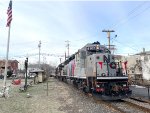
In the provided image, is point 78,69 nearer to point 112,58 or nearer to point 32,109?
point 112,58

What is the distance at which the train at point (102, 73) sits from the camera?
665 inches

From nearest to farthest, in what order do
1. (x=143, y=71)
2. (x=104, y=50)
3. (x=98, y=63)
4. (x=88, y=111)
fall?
(x=88, y=111), (x=98, y=63), (x=104, y=50), (x=143, y=71)

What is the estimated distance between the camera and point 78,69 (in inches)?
885

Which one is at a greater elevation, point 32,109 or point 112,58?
point 112,58

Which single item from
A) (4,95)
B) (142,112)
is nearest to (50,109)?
(142,112)

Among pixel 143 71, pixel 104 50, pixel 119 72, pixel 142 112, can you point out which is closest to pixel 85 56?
pixel 104 50

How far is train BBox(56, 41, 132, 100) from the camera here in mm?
16891

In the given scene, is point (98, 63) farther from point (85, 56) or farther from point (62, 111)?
point (62, 111)

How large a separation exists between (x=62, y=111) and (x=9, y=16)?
11261mm

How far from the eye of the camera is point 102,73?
17875mm

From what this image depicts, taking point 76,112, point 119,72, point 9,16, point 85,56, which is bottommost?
point 76,112

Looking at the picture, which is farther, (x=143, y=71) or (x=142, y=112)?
(x=143, y=71)

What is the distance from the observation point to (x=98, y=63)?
17969mm

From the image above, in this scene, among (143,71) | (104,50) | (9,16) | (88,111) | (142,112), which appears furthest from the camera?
(143,71)
